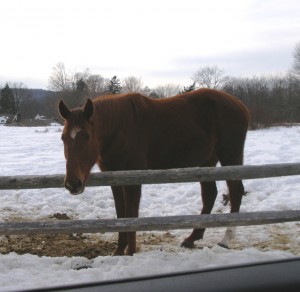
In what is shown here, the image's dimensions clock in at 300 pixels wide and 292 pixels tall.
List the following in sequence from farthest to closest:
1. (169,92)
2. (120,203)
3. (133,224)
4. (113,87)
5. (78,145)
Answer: (169,92) → (113,87) → (120,203) → (133,224) → (78,145)

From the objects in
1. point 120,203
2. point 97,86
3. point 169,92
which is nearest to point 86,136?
point 120,203

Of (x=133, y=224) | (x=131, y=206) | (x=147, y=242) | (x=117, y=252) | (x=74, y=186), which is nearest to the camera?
(x=74, y=186)

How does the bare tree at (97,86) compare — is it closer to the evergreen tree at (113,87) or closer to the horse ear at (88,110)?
the evergreen tree at (113,87)

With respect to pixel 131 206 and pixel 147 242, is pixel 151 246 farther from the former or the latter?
pixel 131 206

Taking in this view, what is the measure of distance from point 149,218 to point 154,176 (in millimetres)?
432

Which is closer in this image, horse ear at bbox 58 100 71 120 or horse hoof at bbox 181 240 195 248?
horse ear at bbox 58 100 71 120

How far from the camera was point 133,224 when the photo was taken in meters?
3.96

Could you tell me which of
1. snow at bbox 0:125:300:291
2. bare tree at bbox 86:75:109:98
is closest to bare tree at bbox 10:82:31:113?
bare tree at bbox 86:75:109:98

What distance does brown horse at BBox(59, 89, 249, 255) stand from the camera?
3955 mm

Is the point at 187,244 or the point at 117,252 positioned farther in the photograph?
the point at 187,244

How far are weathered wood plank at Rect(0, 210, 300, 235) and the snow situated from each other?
15.1 inches

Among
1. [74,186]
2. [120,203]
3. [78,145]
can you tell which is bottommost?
[120,203]

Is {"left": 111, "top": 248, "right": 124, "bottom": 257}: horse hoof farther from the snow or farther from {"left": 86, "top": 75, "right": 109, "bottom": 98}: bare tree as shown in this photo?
{"left": 86, "top": 75, "right": 109, "bottom": 98}: bare tree

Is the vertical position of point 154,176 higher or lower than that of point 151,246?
higher
